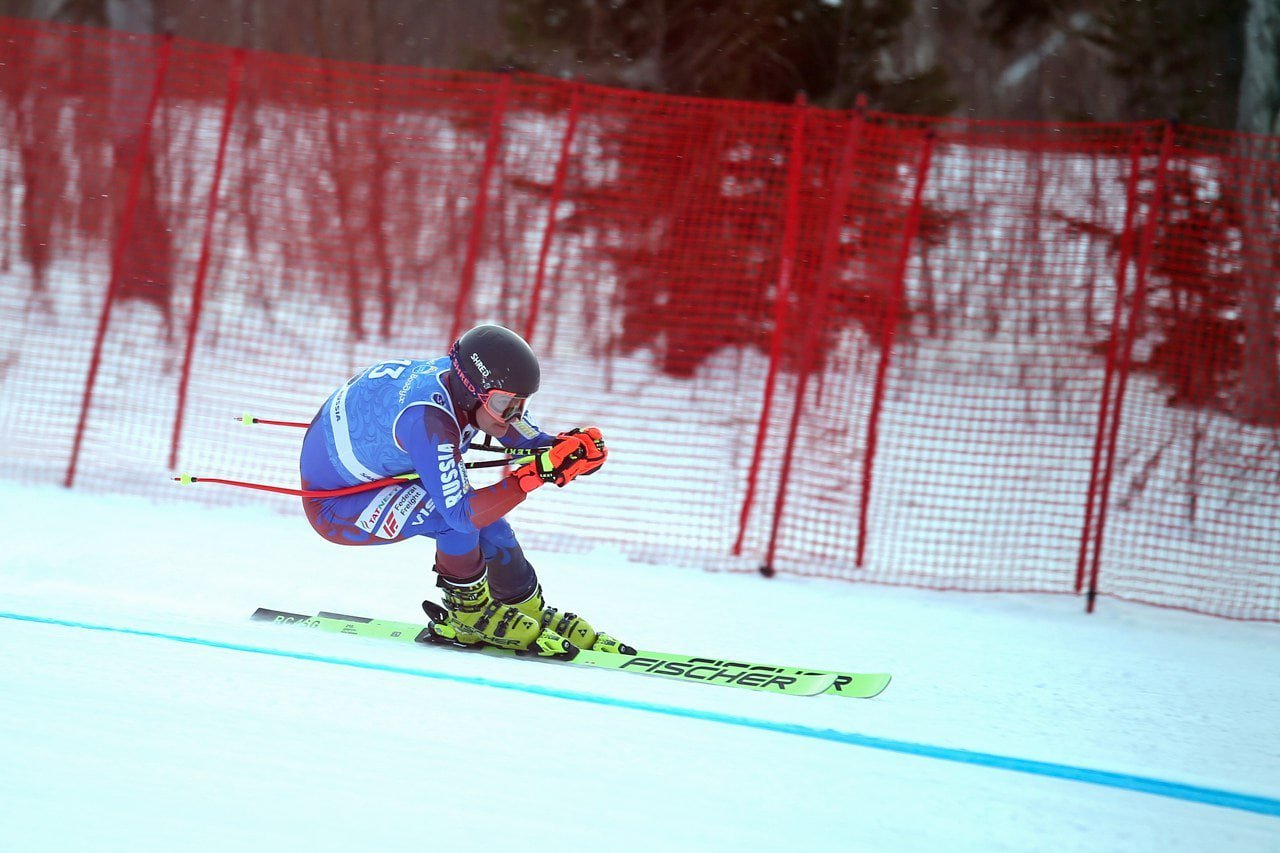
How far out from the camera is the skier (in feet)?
13.2

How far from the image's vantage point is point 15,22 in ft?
25.0

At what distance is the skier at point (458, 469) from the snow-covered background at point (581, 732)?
11.2 inches

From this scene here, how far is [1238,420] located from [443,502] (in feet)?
21.2

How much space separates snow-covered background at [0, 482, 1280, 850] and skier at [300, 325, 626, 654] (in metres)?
0.28

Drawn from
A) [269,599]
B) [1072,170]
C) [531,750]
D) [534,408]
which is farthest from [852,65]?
[531,750]

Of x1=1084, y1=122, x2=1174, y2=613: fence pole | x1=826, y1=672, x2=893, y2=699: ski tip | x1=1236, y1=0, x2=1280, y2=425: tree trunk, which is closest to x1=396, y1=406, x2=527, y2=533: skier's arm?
x1=826, y1=672, x2=893, y2=699: ski tip

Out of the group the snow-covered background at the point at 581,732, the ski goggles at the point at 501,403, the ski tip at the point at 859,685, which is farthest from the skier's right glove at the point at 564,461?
the ski tip at the point at 859,685

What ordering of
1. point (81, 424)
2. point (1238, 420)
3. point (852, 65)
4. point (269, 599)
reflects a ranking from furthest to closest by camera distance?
point (852, 65) → point (1238, 420) → point (81, 424) → point (269, 599)

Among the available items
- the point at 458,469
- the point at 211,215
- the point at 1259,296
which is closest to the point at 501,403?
the point at 458,469

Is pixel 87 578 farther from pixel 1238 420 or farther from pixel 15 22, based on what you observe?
pixel 1238 420

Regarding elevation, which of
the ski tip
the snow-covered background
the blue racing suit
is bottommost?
the snow-covered background

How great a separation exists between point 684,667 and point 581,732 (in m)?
0.90

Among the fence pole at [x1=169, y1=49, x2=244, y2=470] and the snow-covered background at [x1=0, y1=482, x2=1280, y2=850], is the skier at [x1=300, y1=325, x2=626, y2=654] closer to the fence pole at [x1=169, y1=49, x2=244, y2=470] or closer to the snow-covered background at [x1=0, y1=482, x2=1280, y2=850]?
the snow-covered background at [x1=0, y1=482, x2=1280, y2=850]

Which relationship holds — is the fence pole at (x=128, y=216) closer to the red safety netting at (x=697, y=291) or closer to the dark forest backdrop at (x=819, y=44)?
the red safety netting at (x=697, y=291)
